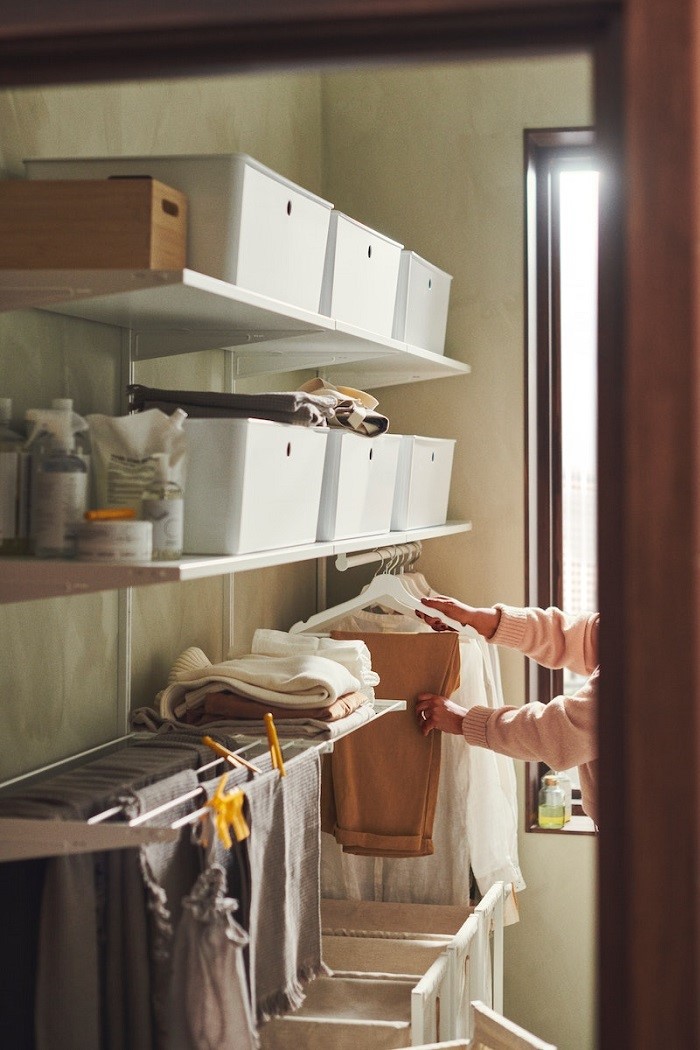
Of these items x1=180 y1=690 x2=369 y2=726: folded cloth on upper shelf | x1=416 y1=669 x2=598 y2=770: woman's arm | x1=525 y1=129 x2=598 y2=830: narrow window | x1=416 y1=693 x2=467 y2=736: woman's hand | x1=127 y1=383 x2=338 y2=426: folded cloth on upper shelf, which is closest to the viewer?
x1=127 y1=383 x2=338 y2=426: folded cloth on upper shelf

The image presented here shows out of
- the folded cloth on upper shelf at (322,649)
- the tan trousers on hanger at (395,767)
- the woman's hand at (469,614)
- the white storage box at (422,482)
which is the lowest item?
the tan trousers on hanger at (395,767)

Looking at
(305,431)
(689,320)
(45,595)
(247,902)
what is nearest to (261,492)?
(305,431)

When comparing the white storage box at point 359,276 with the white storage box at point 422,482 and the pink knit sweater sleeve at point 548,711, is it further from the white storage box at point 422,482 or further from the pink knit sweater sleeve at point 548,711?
the pink knit sweater sleeve at point 548,711

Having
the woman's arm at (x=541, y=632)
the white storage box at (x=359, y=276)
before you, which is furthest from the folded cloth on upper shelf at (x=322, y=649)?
the white storage box at (x=359, y=276)

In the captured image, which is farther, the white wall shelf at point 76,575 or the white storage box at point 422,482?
the white storage box at point 422,482

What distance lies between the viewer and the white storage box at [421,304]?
2.61m

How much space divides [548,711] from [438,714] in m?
0.29

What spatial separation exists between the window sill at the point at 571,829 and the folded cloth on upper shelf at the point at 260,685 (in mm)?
1167

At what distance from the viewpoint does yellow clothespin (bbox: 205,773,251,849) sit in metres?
1.57

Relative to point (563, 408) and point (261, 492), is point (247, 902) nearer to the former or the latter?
point (261, 492)

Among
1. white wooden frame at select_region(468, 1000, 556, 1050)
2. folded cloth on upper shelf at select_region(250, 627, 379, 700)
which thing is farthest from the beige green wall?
white wooden frame at select_region(468, 1000, 556, 1050)

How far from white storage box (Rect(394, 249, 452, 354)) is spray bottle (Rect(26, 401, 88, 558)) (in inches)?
48.2

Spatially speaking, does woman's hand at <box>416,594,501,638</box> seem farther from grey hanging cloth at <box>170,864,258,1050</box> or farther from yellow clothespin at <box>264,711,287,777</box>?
grey hanging cloth at <box>170,864,258,1050</box>

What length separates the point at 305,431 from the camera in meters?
1.88
